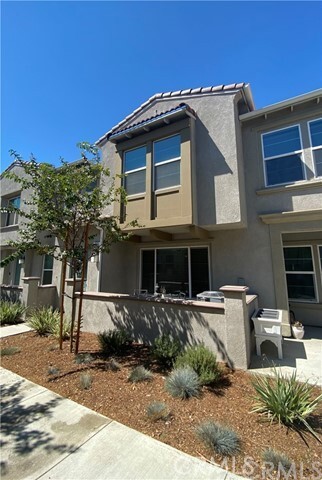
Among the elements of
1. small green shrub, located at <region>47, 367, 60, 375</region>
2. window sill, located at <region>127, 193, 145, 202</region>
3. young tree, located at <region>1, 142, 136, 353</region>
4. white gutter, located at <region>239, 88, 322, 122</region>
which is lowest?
small green shrub, located at <region>47, 367, 60, 375</region>

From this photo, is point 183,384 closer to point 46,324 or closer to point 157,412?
point 157,412

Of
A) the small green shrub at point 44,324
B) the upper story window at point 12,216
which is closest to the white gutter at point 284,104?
the small green shrub at point 44,324

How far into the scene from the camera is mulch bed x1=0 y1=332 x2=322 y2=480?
9.12ft

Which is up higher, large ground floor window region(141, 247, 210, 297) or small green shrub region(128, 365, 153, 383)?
large ground floor window region(141, 247, 210, 297)

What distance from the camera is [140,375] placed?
15.6 ft

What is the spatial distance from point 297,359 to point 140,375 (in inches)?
164

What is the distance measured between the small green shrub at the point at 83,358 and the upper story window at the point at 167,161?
6.30 m

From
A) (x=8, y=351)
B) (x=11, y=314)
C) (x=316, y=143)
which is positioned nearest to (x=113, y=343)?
(x=8, y=351)

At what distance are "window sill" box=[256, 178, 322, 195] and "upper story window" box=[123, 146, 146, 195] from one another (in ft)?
15.6

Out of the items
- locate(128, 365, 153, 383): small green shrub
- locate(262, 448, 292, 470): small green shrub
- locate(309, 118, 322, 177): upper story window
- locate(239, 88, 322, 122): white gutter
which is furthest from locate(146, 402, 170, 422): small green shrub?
locate(239, 88, 322, 122): white gutter

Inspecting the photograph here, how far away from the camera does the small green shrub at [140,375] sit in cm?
470

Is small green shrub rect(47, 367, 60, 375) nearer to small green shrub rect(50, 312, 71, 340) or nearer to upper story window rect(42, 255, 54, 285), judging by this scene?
small green shrub rect(50, 312, 71, 340)

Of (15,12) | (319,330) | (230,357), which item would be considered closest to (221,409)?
(230,357)

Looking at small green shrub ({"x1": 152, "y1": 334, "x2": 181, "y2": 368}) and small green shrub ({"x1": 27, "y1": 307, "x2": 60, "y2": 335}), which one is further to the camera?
small green shrub ({"x1": 27, "y1": 307, "x2": 60, "y2": 335})
